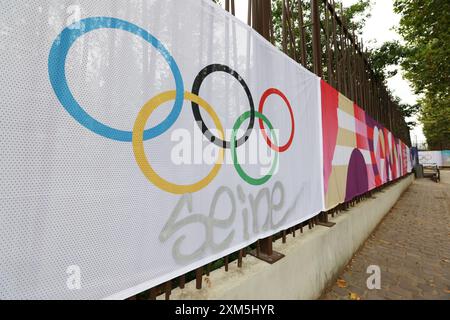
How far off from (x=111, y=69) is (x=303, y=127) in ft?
6.87

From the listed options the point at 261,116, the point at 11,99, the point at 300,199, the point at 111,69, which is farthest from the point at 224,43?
the point at 300,199

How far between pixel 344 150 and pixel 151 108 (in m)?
3.45

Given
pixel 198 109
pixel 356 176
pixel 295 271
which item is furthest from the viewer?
pixel 356 176

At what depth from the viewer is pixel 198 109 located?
145 centimetres

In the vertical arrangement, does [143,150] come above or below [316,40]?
below

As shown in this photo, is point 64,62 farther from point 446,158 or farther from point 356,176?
point 446,158

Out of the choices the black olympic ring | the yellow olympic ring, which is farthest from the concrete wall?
the black olympic ring

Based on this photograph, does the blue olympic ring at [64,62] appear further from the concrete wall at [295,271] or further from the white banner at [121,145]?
the concrete wall at [295,271]

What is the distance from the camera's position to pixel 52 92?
2.93ft

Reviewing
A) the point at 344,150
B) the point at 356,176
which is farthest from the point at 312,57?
the point at 356,176

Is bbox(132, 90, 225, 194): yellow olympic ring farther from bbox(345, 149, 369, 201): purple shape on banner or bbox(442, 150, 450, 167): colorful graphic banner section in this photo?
bbox(442, 150, 450, 167): colorful graphic banner section

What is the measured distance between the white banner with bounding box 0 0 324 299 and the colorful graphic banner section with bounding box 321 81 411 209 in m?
1.74
